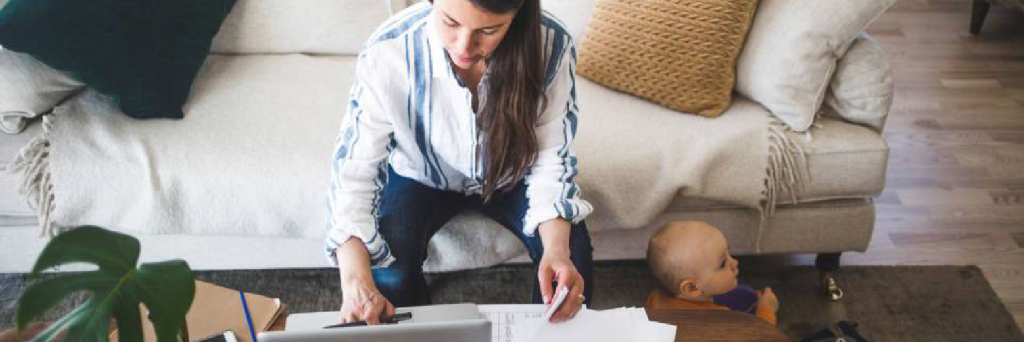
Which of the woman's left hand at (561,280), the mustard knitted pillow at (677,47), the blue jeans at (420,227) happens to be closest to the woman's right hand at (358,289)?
the blue jeans at (420,227)

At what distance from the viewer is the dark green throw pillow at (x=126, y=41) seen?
1.35 meters

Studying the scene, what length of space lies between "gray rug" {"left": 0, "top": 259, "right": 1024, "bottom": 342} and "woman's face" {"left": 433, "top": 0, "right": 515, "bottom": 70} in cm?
81

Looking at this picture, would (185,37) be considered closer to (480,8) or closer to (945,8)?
(480,8)

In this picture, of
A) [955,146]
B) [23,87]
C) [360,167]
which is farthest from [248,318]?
[955,146]

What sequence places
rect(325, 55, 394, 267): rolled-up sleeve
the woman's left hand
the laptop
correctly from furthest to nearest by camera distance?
1. rect(325, 55, 394, 267): rolled-up sleeve
2. the woman's left hand
3. the laptop

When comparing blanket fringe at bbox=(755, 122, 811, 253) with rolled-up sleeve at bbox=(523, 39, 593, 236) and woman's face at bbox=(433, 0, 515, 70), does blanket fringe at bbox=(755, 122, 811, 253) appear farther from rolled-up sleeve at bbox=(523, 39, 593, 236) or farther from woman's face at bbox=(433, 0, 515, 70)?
woman's face at bbox=(433, 0, 515, 70)

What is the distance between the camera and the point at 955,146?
215cm

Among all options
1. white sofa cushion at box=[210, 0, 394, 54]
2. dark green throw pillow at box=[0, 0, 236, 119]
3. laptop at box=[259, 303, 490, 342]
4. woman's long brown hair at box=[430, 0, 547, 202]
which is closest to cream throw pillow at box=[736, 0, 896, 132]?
woman's long brown hair at box=[430, 0, 547, 202]

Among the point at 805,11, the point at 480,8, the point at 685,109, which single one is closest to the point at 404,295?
the point at 480,8

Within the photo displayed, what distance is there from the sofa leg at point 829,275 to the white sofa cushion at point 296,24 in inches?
41.8

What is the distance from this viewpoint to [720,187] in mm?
1498

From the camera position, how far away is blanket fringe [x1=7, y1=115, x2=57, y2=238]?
144cm

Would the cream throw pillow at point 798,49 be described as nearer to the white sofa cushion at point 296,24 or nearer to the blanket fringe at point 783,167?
the blanket fringe at point 783,167

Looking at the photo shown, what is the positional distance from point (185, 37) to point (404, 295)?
0.70 meters
